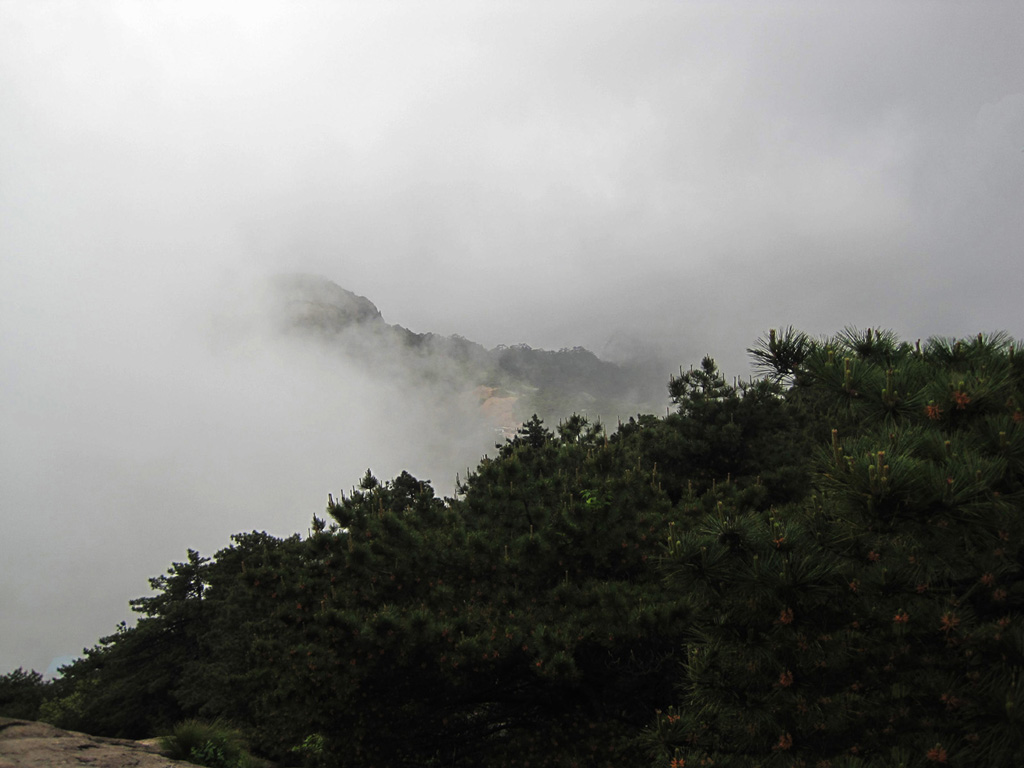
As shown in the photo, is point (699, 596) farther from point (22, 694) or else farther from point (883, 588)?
point (22, 694)

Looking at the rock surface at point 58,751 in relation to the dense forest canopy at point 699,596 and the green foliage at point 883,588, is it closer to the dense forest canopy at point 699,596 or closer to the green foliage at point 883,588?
the dense forest canopy at point 699,596

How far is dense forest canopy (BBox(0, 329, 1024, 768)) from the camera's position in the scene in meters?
3.27

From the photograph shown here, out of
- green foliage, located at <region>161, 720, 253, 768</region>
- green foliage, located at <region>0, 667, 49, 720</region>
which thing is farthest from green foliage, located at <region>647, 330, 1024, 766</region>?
green foliage, located at <region>0, 667, 49, 720</region>

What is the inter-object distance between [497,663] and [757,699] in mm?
4679

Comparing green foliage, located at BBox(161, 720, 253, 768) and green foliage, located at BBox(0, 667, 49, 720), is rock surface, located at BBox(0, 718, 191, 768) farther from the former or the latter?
green foliage, located at BBox(0, 667, 49, 720)

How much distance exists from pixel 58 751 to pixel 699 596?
7948 millimetres

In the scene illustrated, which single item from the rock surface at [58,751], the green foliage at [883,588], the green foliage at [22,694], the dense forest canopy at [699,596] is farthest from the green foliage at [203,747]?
the green foliage at [22,694]

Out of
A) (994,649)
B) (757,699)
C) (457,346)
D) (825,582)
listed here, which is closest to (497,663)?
(757,699)

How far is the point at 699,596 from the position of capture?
3.79 metres

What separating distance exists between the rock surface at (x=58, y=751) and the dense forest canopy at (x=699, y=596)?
6.04 ft

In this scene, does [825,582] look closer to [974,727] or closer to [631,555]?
[974,727]


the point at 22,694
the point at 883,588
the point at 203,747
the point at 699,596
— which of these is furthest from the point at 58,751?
the point at 22,694

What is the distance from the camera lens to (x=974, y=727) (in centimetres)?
302

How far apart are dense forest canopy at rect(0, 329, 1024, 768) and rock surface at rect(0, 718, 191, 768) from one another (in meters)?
1.84
